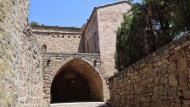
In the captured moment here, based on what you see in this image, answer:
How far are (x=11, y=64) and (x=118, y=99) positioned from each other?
290 inches

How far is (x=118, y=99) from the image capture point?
10.6m

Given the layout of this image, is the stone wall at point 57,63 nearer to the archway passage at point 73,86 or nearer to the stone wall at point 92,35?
the stone wall at point 92,35

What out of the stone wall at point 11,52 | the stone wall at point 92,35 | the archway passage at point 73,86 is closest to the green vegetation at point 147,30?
the stone wall at point 92,35

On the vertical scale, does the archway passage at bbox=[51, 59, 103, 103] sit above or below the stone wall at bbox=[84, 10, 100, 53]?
below

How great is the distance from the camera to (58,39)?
808 inches

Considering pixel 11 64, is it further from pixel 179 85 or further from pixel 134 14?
pixel 134 14

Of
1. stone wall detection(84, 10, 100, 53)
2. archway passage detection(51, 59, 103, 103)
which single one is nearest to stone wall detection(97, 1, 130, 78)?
stone wall detection(84, 10, 100, 53)

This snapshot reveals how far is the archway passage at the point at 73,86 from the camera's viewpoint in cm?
1716

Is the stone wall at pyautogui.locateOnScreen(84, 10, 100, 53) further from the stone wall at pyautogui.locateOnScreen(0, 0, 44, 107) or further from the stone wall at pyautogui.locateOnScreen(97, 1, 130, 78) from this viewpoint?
the stone wall at pyautogui.locateOnScreen(0, 0, 44, 107)

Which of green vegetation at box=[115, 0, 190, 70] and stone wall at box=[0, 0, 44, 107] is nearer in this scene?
stone wall at box=[0, 0, 44, 107]

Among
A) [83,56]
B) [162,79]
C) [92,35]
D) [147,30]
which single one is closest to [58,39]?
[92,35]

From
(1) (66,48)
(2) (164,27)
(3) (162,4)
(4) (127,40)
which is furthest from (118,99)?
(1) (66,48)

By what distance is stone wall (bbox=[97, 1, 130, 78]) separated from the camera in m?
15.7

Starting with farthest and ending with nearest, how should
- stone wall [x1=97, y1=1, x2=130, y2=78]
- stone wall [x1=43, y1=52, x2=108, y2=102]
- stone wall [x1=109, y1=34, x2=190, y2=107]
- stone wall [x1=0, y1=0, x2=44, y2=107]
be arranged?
1. stone wall [x1=97, y1=1, x2=130, y2=78]
2. stone wall [x1=43, y1=52, x2=108, y2=102]
3. stone wall [x1=109, y1=34, x2=190, y2=107]
4. stone wall [x1=0, y1=0, x2=44, y2=107]
